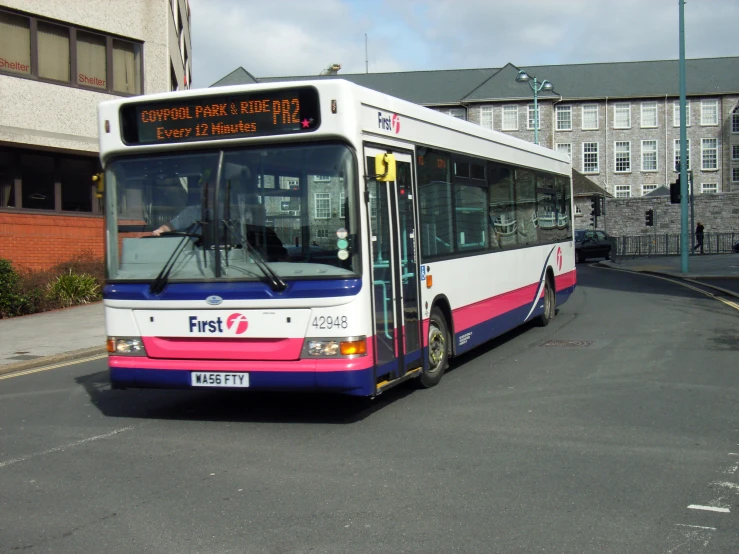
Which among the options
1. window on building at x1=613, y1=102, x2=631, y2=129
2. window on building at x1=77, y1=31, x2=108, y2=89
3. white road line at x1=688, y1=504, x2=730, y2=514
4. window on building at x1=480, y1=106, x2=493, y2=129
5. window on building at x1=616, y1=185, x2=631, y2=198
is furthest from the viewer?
window on building at x1=616, y1=185, x2=631, y2=198

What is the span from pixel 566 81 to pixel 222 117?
79.8 m

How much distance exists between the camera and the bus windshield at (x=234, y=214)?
736 cm

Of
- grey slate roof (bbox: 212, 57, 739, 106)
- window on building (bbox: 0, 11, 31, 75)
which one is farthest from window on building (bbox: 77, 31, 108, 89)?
grey slate roof (bbox: 212, 57, 739, 106)

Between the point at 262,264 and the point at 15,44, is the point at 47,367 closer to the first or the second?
the point at 262,264

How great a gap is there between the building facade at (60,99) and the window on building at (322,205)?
1581 cm

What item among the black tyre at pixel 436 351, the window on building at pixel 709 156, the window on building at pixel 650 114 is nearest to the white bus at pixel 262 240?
the black tyre at pixel 436 351

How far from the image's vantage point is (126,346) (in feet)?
26.1

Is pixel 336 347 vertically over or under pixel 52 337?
over

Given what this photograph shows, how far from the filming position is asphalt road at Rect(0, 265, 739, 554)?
492 cm

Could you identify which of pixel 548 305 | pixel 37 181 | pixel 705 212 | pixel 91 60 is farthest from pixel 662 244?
pixel 548 305

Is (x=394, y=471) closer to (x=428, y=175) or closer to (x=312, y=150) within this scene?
(x=312, y=150)

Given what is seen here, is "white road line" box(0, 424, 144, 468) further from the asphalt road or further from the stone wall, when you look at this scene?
the stone wall

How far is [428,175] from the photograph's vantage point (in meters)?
9.27

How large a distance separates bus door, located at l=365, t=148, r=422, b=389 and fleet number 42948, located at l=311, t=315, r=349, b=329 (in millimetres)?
416
